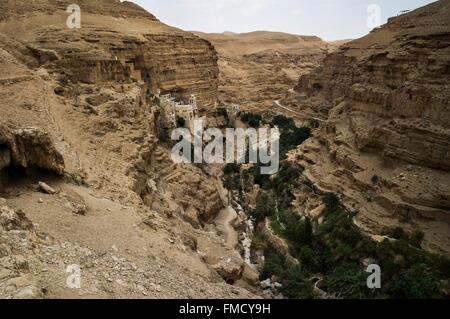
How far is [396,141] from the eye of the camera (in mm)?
Result: 20125

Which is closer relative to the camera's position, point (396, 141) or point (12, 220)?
point (12, 220)

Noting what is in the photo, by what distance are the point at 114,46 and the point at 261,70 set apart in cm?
4204

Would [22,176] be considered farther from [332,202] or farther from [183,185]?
[332,202]

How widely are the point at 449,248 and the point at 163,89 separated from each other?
2634 centimetres

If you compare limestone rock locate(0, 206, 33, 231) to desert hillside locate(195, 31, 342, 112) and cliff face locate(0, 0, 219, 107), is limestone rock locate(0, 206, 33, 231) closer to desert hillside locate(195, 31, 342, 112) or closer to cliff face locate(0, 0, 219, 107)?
cliff face locate(0, 0, 219, 107)

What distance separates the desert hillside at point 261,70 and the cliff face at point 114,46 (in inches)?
607

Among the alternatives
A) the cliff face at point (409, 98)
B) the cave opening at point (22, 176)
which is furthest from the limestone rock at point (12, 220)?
the cliff face at point (409, 98)

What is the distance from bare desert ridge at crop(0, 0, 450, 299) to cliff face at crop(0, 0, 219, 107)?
160 mm

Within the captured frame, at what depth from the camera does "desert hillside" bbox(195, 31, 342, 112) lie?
59.2 m

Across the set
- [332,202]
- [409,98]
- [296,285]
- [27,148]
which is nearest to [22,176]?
[27,148]

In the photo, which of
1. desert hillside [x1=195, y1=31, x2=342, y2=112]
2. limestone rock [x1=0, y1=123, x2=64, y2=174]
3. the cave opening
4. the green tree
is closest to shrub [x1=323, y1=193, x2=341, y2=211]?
the green tree

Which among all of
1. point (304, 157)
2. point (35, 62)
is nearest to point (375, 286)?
point (304, 157)

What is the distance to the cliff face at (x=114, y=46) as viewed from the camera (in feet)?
67.6
